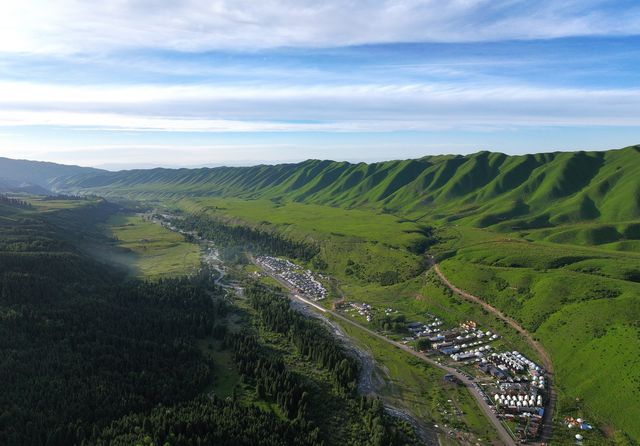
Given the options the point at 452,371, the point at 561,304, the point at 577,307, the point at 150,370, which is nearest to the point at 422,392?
the point at 452,371

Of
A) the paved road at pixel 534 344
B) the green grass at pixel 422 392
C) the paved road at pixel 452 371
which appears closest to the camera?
the paved road at pixel 452 371

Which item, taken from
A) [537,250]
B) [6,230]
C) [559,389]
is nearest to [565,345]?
[559,389]

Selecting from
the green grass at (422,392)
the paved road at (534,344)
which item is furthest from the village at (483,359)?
the green grass at (422,392)

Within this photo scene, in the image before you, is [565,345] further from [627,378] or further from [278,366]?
[278,366]

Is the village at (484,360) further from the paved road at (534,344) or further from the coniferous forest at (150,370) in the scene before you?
the coniferous forest at (150,370)

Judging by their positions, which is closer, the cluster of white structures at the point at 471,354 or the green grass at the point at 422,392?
the green grass at the point at 422,392

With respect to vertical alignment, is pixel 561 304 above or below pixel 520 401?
above

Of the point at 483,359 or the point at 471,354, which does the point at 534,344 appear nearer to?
the point at 483,359

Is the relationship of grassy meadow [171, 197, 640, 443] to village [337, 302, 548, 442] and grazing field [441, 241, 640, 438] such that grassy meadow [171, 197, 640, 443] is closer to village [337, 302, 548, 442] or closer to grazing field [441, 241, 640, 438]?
grazing field [441, 241, 640, 438]
